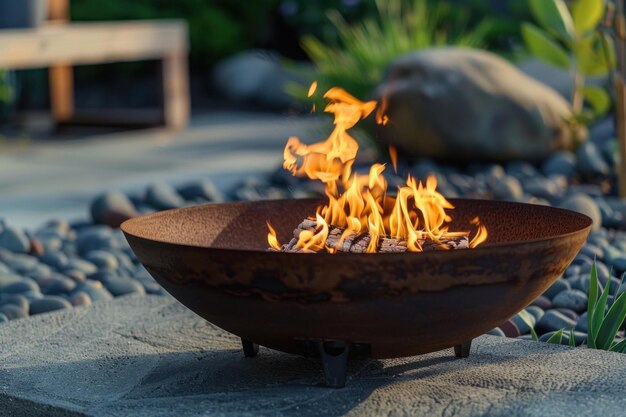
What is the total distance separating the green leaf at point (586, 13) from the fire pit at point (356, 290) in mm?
2858

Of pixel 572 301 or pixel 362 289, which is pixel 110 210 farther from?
pixel 362 289

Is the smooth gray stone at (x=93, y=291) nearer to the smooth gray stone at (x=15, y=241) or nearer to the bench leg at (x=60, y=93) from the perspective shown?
the smooth gray stone at (x=15, y=241)

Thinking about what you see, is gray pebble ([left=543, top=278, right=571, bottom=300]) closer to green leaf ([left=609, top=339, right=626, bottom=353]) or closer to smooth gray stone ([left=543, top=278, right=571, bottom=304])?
smooth gray stone ([left=543, top=278, right=571, bottom=304])

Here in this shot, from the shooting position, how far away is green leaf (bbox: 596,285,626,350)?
2506mm

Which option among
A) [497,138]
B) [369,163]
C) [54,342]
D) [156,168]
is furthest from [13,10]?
[54,342]

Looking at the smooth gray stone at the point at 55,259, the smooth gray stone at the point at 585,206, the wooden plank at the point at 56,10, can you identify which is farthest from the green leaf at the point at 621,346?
the wooden plank at the point at 56,10

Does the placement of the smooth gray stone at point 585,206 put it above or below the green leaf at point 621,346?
below

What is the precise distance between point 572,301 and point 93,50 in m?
4.55

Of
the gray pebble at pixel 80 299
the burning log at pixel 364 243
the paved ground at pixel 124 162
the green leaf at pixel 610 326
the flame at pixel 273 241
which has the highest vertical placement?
the burning log at pixel 364 243

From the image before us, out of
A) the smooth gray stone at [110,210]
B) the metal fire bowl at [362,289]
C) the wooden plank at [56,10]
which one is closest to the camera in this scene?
the metal fire bowl at [362,289]

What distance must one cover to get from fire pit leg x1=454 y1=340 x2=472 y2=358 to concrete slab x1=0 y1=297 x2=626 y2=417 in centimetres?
2

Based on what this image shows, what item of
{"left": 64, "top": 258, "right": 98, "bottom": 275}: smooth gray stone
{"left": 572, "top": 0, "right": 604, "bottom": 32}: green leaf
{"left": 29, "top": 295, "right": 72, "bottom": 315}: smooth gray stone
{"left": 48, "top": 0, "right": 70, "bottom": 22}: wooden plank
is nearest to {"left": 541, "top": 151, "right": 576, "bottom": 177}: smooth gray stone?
{"left": 572, "top": 0, "right": 604, "bottom": 32}: green leaf

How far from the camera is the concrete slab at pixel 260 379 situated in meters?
2.03

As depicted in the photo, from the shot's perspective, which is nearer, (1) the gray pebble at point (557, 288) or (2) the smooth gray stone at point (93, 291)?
(1) the gray pebble at point (557, 288)
